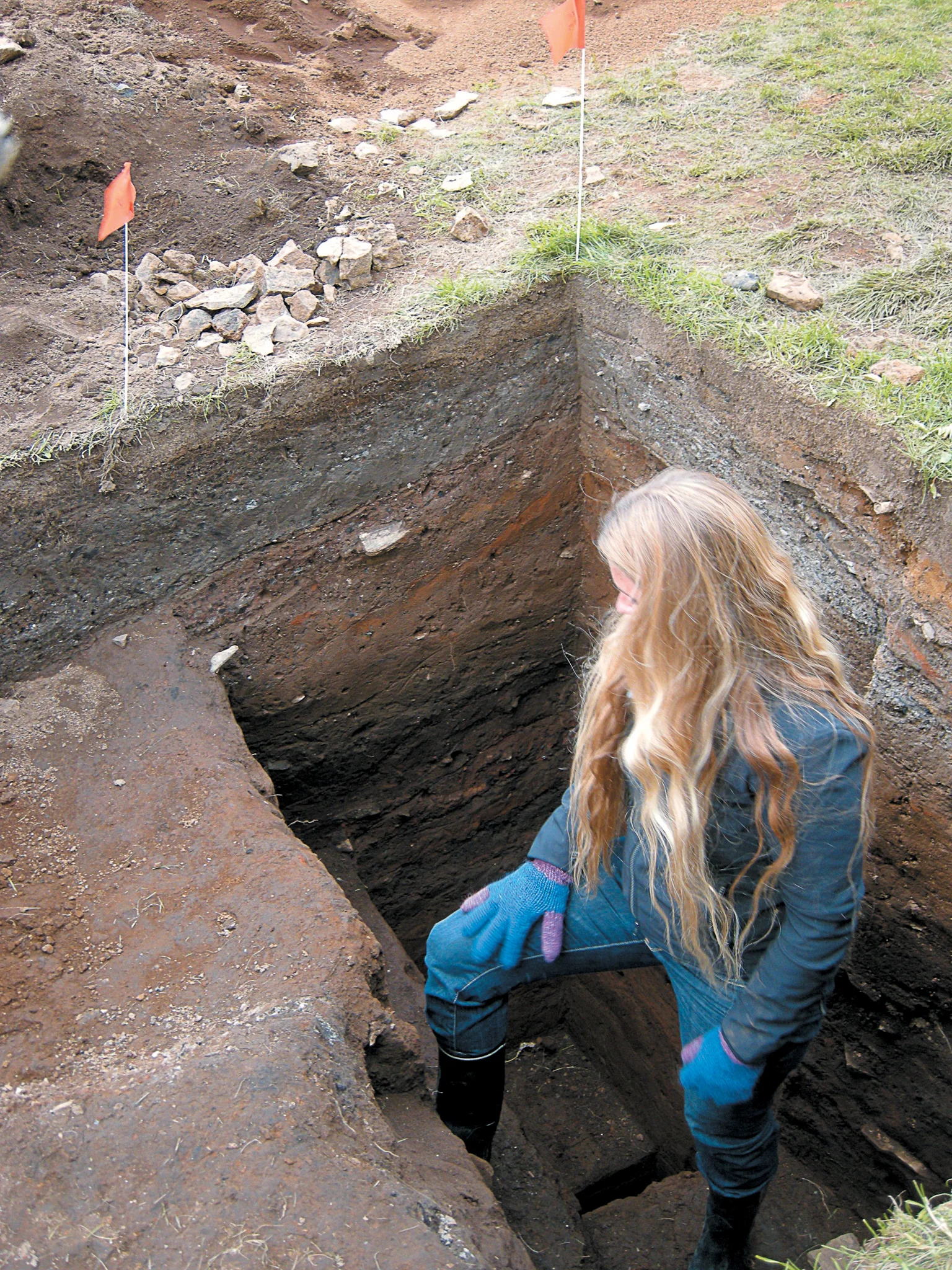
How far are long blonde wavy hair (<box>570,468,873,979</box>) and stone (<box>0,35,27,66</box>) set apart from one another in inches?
149

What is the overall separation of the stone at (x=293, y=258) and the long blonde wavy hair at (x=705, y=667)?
7.66 feet

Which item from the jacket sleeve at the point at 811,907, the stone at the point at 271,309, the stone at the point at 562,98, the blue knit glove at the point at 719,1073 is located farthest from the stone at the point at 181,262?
the blue knit glove at the point at 719,1073

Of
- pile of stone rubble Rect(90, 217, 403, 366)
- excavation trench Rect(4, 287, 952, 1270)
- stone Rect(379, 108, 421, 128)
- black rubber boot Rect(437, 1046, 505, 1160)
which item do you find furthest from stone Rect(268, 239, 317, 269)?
black rubber boot Rect(437, 1046, 505, 1160)

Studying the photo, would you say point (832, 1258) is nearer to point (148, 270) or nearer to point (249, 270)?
point (249, 270)

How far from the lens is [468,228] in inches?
146

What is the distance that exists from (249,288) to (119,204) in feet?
1.61

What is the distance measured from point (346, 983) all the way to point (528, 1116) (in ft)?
7.50

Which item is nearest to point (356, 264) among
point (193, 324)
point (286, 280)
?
point (286, 280)

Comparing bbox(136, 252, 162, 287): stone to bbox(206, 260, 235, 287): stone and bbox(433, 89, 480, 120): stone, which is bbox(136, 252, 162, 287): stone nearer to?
bbox(206, 260, 235, 287): stone

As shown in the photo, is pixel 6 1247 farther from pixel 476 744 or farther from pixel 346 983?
pixel 476 744

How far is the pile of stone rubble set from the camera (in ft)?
10.9

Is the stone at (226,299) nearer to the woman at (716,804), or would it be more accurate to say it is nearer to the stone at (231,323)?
the stone at (231,323)

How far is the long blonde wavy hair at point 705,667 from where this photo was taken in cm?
167

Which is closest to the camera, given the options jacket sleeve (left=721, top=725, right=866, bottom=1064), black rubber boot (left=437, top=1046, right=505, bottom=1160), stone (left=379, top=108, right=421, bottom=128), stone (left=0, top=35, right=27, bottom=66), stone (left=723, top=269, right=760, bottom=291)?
jacket sleeve (left=721, top=725, right=866, bottom=1064)
